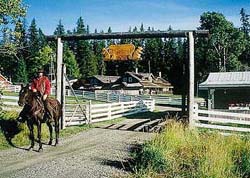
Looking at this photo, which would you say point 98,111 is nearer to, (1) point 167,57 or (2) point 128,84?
(2) point 128,84

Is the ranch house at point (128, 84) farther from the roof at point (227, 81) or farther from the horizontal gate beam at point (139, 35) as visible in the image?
the horizontal gate beam at point (139, 35)

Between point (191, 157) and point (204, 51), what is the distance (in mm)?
68700

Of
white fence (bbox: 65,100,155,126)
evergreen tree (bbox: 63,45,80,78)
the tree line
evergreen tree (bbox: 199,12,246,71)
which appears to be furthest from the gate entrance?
evergreen tree (bbox: 63,45,80,78)

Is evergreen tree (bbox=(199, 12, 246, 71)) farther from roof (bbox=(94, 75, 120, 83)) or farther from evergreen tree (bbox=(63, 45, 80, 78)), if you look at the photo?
evergreen tree (bbox=(63, 45, 80, 78))

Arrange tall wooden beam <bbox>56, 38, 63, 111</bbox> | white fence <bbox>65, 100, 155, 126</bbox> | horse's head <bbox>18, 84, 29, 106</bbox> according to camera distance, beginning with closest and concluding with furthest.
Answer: horse's head <bbox>18, 84, 29, 106</bbox> < tall wooden beam <bbox>56, 38, 63, 111</bbox> < white fence <bbox>65, 100, 155, 126</bbox>

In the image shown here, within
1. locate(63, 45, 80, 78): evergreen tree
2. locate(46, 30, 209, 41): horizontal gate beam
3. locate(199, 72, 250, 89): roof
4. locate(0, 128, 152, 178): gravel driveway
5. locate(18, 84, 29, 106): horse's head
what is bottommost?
locate(0, 128, 152, 178): gravel driveway

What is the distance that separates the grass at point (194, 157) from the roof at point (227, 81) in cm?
1913

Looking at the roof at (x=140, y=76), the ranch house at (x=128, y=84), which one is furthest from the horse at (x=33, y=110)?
the roof at (x=140, y=76)

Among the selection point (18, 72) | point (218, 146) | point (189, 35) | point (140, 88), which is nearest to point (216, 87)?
point (189, 35)

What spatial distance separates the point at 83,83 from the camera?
89.0 metres

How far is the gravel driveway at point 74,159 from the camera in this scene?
11508mm

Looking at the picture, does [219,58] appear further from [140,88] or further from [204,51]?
[140,88]

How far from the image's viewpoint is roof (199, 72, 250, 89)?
32.0 meters

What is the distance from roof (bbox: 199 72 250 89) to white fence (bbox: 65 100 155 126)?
5.40 metres
